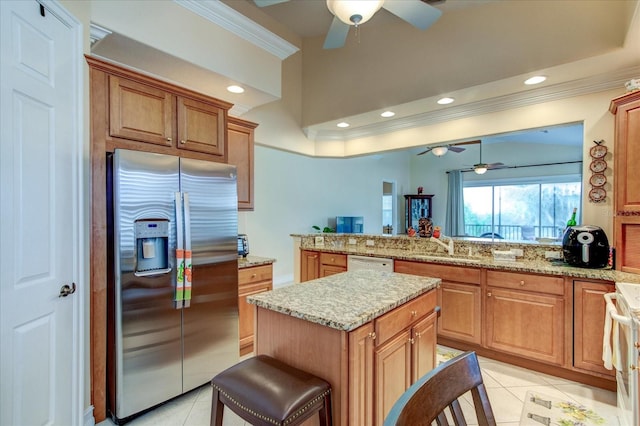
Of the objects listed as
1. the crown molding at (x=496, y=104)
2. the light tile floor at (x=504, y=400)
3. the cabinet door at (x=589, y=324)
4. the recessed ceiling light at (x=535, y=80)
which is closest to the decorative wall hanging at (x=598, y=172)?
the crown molding at (x=496, y=104)

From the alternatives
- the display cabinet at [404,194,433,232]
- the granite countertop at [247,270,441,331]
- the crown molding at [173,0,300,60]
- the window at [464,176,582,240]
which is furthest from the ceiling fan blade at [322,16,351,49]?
the window at [464,176,582,240]

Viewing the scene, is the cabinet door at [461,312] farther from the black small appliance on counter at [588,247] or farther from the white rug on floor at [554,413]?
the black small appliance on counter at [588,247]

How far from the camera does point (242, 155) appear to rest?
328 cm

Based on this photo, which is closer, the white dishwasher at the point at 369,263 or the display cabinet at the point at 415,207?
the white dishwasher at the point at 369,263

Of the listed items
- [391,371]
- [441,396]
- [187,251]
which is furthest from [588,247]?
[187,251]

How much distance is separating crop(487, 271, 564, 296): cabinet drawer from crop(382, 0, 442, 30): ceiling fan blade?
2145 mm

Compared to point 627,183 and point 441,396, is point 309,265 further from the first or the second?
point 441,396

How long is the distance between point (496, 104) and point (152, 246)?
Answer: 352cm

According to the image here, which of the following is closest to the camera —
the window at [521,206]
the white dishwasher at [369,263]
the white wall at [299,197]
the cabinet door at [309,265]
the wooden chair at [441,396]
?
the wooden chair at [441,396]

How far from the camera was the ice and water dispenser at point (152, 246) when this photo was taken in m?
2.06

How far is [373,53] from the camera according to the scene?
366 centimetres

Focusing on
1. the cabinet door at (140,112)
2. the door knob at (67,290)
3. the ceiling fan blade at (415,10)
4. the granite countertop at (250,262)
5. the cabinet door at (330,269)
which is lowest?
the cabinet door at (330,269)

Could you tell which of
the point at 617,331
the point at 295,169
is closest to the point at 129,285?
the point at 617,331

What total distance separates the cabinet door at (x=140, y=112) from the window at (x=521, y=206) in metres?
7.94
